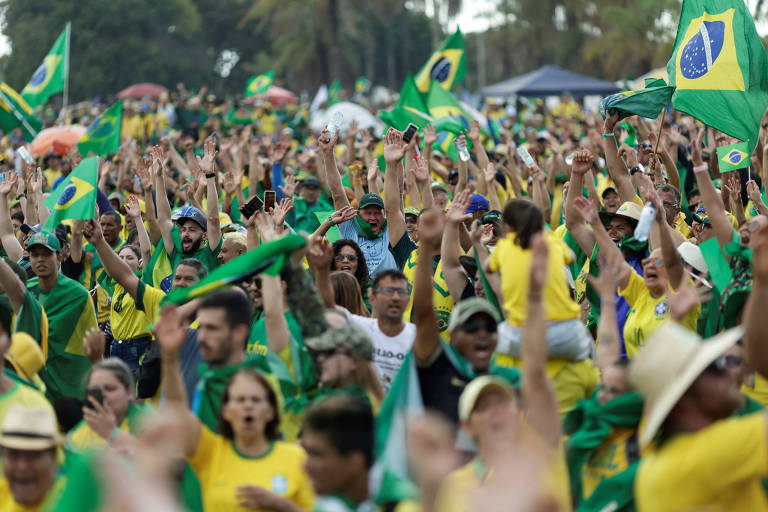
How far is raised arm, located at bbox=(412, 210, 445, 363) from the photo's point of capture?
4992mm

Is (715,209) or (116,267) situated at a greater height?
(715,209)

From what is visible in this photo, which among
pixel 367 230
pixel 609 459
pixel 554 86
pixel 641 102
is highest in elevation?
pixel 554 86

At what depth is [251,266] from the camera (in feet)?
17.0

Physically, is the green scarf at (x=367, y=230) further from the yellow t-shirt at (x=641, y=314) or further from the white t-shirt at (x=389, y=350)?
the white t-shirt at (x=389, y=350)

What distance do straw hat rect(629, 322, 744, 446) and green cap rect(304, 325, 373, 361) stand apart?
5.00 feet

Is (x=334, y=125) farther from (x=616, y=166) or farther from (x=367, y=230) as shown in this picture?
(x=616, y=166)

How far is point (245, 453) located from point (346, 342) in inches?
28.7

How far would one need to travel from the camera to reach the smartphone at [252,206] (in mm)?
6668

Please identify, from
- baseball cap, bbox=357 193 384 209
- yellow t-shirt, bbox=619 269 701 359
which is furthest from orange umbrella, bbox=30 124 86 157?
yellow t-shirt, bbox=619 269 701 359

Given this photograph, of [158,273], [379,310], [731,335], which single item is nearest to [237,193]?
[158,273]

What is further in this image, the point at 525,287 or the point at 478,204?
the point at 478,204

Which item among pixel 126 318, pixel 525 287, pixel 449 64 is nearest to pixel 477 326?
pixel 525 287

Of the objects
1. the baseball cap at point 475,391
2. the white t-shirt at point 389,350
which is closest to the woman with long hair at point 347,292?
the white t-shirt at point 389,350

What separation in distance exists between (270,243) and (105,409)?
1.08 meters
